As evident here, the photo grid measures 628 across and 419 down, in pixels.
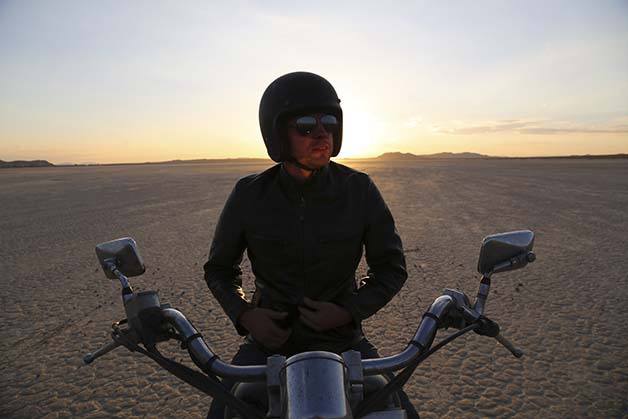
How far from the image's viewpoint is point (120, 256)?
1367 mm

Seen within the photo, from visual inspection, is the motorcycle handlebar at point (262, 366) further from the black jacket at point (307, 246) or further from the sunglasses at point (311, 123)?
the sunglasses at point (311, 123)

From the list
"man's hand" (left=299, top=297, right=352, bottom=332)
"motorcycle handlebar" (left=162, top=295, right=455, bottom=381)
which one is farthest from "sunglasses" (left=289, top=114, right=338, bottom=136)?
"motorcycle handlebar" (left=162, top=295, right=455, bottom=381)

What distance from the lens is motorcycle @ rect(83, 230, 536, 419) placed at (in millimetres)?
833

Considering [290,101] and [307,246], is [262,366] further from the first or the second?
[290,101]

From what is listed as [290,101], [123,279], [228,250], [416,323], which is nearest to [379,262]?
[228,250]

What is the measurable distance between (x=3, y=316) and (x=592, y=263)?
22.8 ft

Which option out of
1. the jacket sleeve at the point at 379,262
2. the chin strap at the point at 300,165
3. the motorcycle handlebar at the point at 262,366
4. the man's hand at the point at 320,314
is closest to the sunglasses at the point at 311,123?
the chin strap at the point at 300,165

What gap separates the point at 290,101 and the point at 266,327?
2.87ft

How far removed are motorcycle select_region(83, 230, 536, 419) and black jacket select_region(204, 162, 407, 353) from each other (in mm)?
360

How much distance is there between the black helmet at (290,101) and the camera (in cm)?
156

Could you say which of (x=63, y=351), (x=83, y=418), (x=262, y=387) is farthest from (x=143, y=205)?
(x=262, y=387)

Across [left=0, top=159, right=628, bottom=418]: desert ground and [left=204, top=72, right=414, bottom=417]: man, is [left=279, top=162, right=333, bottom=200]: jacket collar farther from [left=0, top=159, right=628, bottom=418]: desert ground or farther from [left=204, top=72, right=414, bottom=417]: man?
[left=0, top=159, right=628, bottom=418]: desert ground

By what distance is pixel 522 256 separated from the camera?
1263mm

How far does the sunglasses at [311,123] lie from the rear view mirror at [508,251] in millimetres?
708
